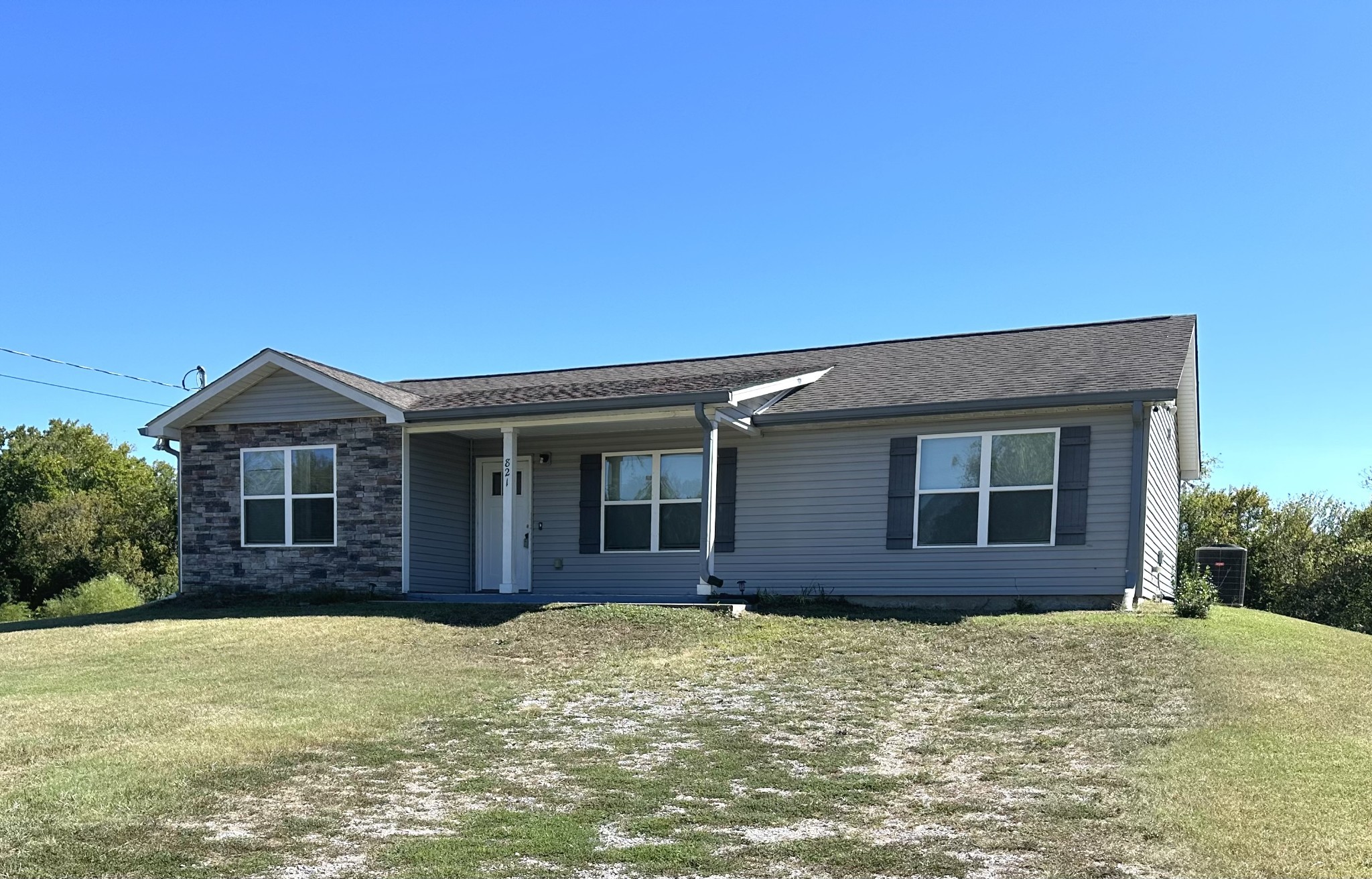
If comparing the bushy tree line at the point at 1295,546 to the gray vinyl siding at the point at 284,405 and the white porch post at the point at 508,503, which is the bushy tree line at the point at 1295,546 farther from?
the gray vinyl siding at the point at 284,405

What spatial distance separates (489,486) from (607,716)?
28.6 feet

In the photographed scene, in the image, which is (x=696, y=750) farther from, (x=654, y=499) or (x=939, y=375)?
(x=939, y=375)

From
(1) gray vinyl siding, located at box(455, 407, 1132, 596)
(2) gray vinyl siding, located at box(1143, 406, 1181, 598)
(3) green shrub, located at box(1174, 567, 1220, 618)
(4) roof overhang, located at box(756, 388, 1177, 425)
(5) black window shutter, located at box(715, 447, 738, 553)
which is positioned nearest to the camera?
(4) roof overhang, located at box(756, 388, 1177, 425)

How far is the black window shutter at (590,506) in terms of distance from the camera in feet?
51.4

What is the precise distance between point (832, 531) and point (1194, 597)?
430cm

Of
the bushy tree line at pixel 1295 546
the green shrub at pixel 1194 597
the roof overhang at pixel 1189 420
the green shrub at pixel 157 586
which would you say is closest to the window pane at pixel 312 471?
the green shrub at pixel 1194 597

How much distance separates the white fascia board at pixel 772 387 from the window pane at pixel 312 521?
630cm

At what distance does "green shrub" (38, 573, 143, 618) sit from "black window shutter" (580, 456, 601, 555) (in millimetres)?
16236

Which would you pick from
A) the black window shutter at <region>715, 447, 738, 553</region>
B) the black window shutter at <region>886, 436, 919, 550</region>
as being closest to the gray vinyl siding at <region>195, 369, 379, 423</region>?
the black window shutter at <region>715, 447, 738, 553</region>

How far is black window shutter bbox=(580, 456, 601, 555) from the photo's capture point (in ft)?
51.4

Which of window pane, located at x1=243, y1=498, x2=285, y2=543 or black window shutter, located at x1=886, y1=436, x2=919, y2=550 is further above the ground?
black window shutter, located at x1=886, y1=436, x2=919, y2=550

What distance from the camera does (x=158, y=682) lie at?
31.8 feet

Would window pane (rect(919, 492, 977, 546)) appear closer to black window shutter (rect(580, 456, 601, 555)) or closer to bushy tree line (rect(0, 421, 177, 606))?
black window shutter (rect(580, 456, 601, 555))

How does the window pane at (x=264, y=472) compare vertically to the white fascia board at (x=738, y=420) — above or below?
below
